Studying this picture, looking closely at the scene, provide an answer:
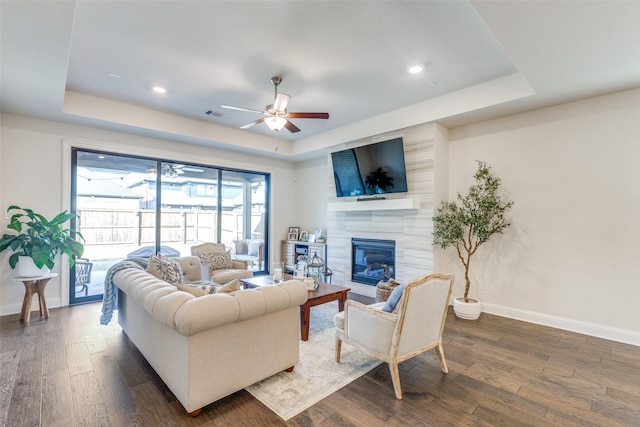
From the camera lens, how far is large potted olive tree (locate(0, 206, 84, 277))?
3791mm

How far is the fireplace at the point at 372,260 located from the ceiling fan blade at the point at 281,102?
2.87 m

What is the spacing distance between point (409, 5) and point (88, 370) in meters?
4.16

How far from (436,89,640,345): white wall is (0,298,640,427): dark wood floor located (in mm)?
548

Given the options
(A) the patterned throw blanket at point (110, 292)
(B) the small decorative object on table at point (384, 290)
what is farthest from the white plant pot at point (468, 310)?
(A) the patterned throw blanket at point (110, 292)

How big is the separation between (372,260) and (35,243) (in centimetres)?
494

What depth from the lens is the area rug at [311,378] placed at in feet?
7.21

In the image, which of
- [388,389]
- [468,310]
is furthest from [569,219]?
[388,389]

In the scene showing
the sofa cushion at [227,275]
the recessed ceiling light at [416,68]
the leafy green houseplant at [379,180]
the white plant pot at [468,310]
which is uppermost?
the recessed ceiling light at [416,68]

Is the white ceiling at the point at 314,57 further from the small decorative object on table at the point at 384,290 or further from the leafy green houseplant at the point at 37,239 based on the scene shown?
the small decorative object on table at the point at 384,290

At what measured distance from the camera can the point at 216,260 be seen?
496cm

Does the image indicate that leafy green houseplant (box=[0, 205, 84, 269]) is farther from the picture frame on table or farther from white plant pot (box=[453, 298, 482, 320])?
white plant pot (box=[453, 298, 482, 320])

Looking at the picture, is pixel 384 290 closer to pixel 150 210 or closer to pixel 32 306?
pixel 150 210

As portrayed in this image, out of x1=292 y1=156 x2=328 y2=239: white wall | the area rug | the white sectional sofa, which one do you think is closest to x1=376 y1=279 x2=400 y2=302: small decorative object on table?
the area rug

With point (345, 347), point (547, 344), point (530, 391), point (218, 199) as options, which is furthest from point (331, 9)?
point (218, 199)
